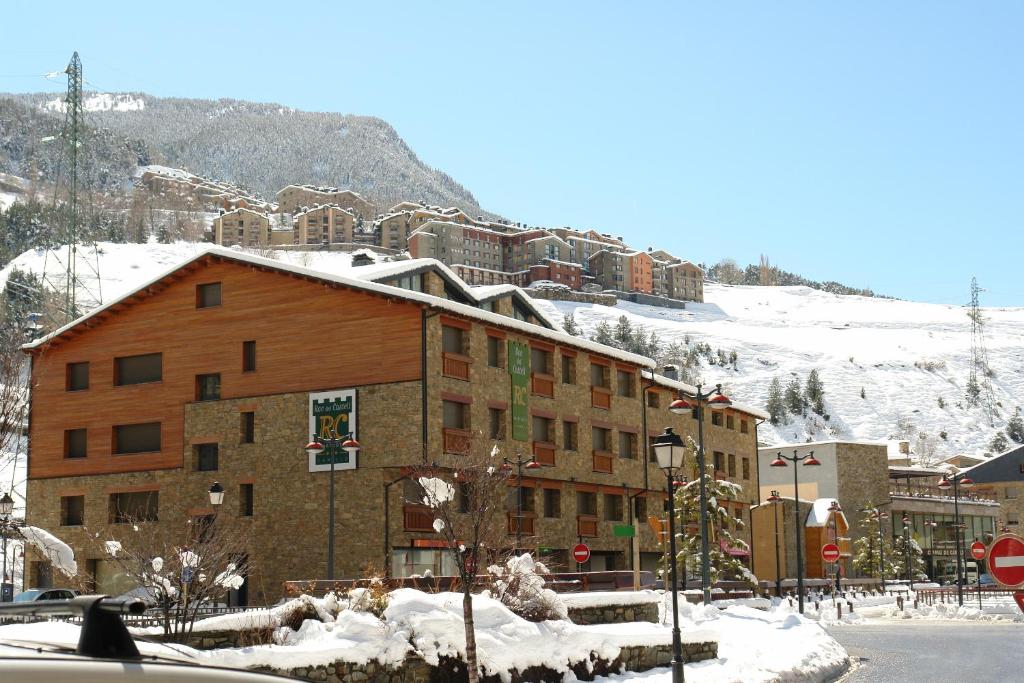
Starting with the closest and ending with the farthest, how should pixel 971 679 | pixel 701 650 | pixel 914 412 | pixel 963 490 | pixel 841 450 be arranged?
pixel 971 679, pixel 701 650, pixel 841 450, pixel 963 490, pixel 914 412

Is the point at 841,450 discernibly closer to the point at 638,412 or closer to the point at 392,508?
the point at 638,412

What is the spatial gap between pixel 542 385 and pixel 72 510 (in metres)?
19.2

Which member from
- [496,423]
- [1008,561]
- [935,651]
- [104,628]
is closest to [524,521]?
[496,423]

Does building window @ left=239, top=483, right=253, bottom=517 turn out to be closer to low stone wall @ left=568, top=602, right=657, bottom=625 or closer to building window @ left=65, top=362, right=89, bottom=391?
building window @ left=65, top=362, right=89, bottom=391

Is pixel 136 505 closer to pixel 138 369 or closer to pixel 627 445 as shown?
pixel 138 369

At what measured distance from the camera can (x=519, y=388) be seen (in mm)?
47656

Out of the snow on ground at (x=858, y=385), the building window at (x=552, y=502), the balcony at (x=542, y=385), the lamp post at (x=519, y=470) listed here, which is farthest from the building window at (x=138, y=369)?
the snow on ground at (x=858, y=385)

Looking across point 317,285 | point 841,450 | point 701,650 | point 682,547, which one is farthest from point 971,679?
point 841,450

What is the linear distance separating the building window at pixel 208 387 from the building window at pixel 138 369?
194 cm

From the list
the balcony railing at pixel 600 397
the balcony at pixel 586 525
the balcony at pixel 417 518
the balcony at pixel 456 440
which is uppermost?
the balcony railing at pixel 600 397

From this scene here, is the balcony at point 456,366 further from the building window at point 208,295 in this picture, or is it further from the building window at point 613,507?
the building window at point 613,507

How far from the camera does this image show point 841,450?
8700cm

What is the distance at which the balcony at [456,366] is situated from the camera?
143ft

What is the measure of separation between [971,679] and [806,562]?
177ft
